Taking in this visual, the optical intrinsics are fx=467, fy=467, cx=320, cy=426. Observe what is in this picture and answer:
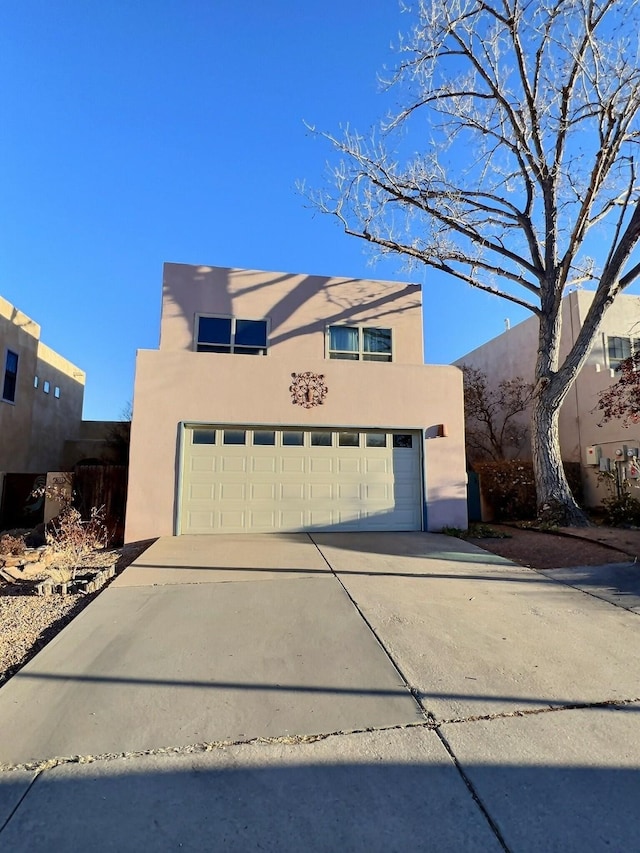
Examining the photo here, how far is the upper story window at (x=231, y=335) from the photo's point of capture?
1122 centimetres

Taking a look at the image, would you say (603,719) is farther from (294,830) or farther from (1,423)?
(1,423)

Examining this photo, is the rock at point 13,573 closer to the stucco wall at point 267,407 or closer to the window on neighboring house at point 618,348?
the stucco wall at point 267,407

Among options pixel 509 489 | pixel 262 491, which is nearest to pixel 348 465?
pixel 262 491

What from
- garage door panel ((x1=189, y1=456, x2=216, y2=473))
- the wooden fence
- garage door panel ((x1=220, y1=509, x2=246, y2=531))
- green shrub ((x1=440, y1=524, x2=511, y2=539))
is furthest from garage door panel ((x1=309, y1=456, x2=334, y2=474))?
the wooden fence

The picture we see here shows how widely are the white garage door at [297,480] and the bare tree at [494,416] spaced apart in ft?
26.3

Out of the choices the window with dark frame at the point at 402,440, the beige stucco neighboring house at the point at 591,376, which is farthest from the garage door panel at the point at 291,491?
the beige stucco neighboring house at the point at 591,376

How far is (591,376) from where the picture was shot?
1398 cm

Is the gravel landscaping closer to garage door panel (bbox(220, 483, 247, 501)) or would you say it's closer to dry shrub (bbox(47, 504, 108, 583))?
dry shrub (bbox(47, 504, 108, 583))

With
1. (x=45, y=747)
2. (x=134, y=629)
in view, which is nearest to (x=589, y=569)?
Answer: (x=134, y=629)

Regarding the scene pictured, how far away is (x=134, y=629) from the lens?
14.0 feet

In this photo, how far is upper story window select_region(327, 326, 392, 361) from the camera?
11773mm

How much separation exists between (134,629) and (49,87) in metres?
9.86

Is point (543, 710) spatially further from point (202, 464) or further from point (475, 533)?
point (202, 464)

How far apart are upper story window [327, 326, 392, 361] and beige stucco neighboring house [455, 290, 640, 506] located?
6.31 metres
